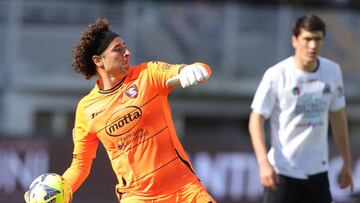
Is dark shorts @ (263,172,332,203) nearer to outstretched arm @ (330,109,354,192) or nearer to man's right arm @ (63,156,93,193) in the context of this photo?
outstretched arm @ (330,109,354,192)

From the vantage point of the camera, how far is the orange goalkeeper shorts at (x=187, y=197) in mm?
6133

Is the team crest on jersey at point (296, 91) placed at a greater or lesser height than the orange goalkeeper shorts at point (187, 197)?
greater

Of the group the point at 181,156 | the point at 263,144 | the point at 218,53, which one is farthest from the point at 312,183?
the point at 218,53

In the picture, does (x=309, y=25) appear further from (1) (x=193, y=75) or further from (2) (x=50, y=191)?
(2) (x=50, y=191)

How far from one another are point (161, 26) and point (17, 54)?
2823 millimetres

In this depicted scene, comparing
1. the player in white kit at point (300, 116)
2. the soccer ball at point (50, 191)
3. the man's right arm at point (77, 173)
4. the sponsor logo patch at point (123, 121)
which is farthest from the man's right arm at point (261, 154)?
the soccer ball at point (50, 191)

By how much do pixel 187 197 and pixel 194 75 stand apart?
0.89 metres

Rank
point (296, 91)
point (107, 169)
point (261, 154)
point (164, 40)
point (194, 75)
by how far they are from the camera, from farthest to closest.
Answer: point (164, 40)
point (107, 169)
point (296, 91)
point (261, 154)
point (194, 75)

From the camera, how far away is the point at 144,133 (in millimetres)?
6211

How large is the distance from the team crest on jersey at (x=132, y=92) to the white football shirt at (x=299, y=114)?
1173mm

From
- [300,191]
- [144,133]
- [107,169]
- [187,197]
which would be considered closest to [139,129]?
[144,133]

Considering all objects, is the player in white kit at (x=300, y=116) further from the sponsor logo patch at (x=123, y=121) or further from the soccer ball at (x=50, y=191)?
the soccer ball at (x=50, y=191)

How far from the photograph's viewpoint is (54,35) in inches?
698

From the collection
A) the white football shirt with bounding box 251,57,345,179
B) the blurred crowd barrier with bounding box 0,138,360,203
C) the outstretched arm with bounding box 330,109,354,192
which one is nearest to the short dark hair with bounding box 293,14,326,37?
the white football shirt with bounding box 251,57,345,179
